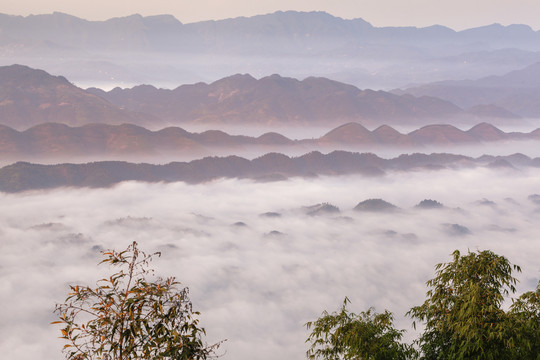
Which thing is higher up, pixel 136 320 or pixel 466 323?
pixel 466 323

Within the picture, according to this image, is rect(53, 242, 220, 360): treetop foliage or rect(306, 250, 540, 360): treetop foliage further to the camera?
rect(306, 250, 540, 360): treetop foliage

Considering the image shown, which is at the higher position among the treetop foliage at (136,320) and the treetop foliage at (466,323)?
the treetop foliage at (466,323)

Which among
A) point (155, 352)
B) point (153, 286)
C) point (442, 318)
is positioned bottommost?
point (155, 352)

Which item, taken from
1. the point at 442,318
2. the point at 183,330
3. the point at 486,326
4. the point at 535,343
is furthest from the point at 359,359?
the point at 183,330

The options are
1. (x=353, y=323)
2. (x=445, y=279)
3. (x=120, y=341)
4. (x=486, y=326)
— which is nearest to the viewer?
(x=120, y=341)

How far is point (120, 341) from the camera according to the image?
53.3 feet

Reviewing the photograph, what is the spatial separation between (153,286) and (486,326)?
1710 cm

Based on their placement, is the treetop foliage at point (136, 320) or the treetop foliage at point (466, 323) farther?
the treetop foliage at point (466, 323)

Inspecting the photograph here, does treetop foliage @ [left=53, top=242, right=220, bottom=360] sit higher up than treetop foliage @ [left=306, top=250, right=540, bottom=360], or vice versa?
treetop foliage @ [left=306, top=250, right=540, bottom=360]

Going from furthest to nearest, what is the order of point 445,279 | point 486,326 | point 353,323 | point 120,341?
point 353,323 → point 445,279 → point 486,326 → point 120,341

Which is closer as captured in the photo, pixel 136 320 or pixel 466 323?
pixel 136 320

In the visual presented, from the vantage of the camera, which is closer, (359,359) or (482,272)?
(482,272)

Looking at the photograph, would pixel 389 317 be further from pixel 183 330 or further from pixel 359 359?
pixel 183 330

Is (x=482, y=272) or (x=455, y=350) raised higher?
(x=482, y=272)
